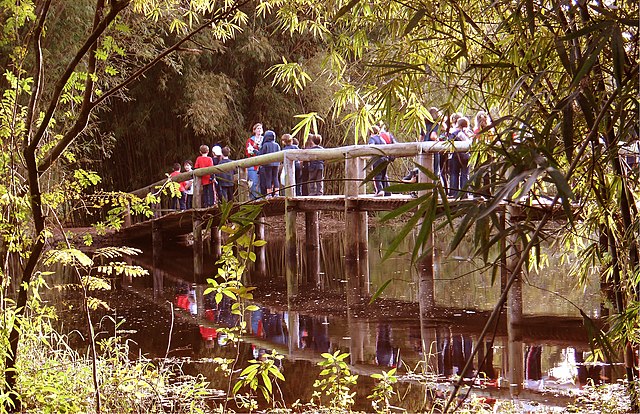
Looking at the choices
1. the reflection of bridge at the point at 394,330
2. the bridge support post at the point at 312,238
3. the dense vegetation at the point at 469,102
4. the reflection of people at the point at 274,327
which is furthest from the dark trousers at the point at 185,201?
the reflection of people at the point at 274,327

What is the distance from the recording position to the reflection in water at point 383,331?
20.0 feet

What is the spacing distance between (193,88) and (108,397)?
12.6m

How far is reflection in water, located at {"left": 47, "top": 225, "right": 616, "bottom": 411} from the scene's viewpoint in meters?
6.09

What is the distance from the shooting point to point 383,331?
7.68 metres

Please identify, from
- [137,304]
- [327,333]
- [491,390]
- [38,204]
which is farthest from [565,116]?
[137,304]

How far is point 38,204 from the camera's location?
3395 mm

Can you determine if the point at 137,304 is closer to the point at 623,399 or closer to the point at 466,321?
the point at 466,321

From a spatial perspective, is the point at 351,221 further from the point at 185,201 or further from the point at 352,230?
the point at 185,201

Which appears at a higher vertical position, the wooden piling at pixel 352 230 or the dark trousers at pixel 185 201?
the dark trousers at pixel 185 201

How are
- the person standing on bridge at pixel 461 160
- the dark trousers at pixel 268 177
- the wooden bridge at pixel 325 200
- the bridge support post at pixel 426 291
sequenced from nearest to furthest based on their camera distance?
the bridge support post at pixel 426 291 < the person standing on bridge at pixel 461 160 < the wooden bridge at pixel 325 200 < the dark trousers at pixel 268 177

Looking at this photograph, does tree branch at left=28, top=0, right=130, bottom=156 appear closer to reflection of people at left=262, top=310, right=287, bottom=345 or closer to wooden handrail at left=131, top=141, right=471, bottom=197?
reflection of people at left=262, top=310, right=287, bottom=345

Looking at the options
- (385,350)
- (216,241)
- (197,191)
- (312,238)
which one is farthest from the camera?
(216,241)

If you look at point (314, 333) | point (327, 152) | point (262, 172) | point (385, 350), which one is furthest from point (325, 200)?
point (385, 350)

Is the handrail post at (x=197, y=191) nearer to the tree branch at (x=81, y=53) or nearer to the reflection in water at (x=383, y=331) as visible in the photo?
the reflection in water at (x=383, y=331)
